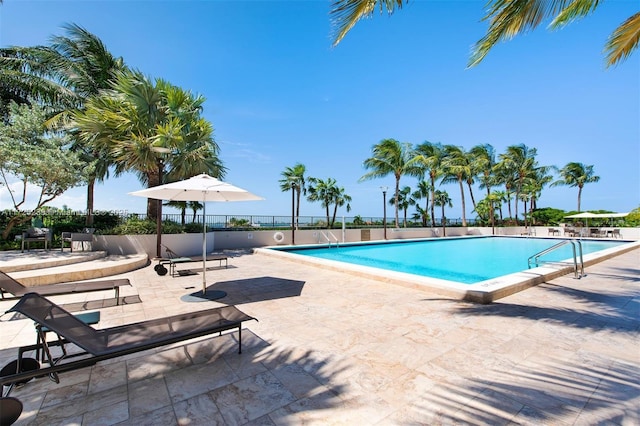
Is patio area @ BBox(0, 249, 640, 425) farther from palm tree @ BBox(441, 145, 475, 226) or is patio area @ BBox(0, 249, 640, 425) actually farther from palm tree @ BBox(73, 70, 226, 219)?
palm tree @ BBox(441, 145, 475, 226)

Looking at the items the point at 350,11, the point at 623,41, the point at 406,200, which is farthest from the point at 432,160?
the point at 350,11

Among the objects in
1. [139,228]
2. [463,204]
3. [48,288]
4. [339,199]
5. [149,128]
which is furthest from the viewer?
[463,204]

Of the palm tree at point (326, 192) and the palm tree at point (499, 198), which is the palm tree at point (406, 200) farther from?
the palm tree at point (326, 192)

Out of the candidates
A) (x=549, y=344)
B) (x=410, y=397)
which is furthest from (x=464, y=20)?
(x=410, y=397)

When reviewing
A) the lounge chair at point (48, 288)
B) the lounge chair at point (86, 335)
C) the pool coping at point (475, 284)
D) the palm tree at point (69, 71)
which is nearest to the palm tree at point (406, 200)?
the pool coping at point (475, 284)

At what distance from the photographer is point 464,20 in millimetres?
5137

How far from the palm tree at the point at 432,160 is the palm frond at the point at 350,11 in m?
21.3

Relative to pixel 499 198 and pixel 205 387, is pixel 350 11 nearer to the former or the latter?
pixel 205 387

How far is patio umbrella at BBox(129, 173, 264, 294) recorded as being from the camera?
512 cm

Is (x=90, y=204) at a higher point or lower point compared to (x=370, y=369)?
higher

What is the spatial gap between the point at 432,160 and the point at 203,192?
77.7 ft

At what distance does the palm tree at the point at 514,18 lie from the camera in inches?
146

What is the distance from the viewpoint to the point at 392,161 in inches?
938

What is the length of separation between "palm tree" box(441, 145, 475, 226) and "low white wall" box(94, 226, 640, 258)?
4124mm
